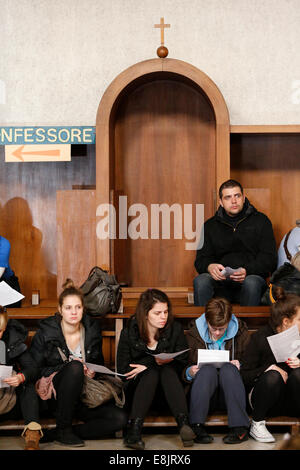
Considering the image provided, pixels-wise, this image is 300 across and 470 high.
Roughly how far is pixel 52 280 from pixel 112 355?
1.51 meters

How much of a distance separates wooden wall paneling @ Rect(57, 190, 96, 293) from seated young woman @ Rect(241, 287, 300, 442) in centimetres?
165

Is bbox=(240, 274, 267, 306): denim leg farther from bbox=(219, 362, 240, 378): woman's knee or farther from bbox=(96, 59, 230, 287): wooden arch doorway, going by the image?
bbox=(96, 59, 230, 287): wooden arch doorway

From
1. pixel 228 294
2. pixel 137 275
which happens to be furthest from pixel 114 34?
pixel 228 294

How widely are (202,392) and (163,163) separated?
91.3 inches

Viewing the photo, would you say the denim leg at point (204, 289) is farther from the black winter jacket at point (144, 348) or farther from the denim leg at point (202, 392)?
the denim leg at point (202, 392)

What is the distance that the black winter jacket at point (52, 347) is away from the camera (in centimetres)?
333

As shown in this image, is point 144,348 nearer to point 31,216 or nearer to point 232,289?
point 232,289

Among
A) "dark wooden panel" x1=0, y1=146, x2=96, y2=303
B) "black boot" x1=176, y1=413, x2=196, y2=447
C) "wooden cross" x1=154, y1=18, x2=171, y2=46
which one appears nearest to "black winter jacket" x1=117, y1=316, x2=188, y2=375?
"black boot" x1=176, y1=413, x2=196, y2=447

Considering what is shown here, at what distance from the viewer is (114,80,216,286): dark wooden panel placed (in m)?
4.93

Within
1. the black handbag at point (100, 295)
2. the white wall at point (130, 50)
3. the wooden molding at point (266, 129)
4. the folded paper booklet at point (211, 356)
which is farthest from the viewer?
the white wall at point (130, 50)

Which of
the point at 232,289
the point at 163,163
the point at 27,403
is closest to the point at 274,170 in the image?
the point at 163,163

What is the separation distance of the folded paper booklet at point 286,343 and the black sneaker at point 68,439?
3.82ft

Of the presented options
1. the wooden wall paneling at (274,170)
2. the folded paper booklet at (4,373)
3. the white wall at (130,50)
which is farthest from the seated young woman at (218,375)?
the white wall at (130,50)

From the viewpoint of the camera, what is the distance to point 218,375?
3.32m
